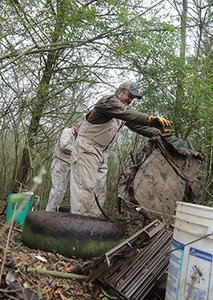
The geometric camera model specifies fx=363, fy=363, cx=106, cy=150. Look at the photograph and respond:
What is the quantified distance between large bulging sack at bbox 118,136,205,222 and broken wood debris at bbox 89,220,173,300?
56 centimetres

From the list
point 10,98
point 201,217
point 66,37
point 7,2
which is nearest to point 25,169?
point 10,98

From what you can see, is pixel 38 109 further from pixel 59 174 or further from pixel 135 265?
pixel 135 265

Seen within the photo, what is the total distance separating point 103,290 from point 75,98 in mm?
4604

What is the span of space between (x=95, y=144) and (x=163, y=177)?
1013 mm

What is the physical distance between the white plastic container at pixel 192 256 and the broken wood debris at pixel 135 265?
34 centimetres

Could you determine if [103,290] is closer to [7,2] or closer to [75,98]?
[7,2]

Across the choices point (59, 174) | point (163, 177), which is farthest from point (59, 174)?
point (163, 177)

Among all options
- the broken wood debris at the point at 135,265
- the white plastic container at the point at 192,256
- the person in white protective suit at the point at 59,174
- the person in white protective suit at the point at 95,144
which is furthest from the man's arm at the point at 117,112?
the white plastic container at the point at 192,256

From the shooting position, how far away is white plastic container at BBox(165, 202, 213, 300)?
190 cm

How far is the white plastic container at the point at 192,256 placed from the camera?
6.23 ft

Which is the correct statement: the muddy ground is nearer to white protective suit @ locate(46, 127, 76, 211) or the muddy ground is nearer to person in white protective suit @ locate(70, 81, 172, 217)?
person in white protective suit @ locate(70, 81, 172, 217)

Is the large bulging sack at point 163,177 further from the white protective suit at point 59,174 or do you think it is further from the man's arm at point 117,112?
the white protective suit at point 59,174

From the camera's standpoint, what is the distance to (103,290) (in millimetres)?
2520

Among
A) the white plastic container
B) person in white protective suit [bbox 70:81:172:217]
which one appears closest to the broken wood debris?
the white plastic container
